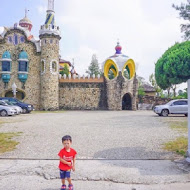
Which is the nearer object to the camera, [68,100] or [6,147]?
[6,147]

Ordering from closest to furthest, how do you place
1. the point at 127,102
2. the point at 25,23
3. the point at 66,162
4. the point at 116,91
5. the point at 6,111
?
the point at 66,162, the point at 6,111, the point at 116,91, the point at 127,102, the point at 25,23

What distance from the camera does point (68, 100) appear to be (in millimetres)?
28125

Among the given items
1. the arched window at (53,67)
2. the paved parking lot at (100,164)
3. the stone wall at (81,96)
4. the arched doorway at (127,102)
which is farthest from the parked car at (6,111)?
the arched doorway at (127,102)

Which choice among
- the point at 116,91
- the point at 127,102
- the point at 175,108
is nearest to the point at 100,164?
the point at 175,108

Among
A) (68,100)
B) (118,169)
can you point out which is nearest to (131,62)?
(68,100)

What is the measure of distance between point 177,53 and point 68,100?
23.4 metres

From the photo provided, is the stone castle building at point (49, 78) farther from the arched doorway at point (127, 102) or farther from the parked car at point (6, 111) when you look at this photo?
the parked car at point (6, 111)

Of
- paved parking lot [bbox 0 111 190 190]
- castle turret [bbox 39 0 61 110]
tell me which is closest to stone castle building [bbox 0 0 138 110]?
castle turret [bbox 39 0 61 110]

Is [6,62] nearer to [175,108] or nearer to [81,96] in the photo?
[81,96]

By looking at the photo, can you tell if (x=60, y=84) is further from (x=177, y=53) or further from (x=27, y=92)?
(x=177, y=53)

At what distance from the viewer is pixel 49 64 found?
26500mm

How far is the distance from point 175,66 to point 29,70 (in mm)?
24207

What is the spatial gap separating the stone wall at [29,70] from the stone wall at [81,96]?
316cm

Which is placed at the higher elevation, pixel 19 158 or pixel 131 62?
pixel 131 62
